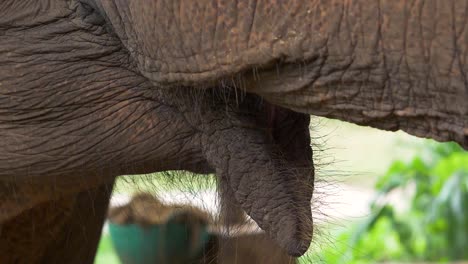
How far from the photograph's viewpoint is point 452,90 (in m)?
1.60

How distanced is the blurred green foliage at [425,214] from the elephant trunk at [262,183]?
11.7 feet

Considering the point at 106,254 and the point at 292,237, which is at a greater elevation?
the point at 292,237

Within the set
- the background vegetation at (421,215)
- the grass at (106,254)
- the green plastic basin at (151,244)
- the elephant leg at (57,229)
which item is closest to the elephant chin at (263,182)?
the elephant leg at (57,229)

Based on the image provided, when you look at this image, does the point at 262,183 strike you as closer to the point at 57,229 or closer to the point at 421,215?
the point at 57,229

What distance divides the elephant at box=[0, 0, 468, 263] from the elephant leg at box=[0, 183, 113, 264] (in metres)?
0.28

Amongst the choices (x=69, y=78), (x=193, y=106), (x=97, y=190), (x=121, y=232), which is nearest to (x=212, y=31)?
(x=193, y=106)

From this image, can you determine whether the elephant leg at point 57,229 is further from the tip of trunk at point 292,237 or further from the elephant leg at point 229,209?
the tip of trunk at point 292,237

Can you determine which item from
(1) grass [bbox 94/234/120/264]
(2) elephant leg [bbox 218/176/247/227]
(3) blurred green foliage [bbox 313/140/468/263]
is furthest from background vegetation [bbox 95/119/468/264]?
(2) elephant leg [bbox 218/176/247/227]

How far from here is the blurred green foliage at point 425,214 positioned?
577 cm

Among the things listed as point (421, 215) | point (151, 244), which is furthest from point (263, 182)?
point (421, 215)

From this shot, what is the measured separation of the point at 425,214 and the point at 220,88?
4.41 m

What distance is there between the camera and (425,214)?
20.2 ft

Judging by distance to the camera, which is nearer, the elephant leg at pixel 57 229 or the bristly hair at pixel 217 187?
the bristly hair at pixel 217 187

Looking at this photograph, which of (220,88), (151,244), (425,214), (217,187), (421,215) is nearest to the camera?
(220,88)
